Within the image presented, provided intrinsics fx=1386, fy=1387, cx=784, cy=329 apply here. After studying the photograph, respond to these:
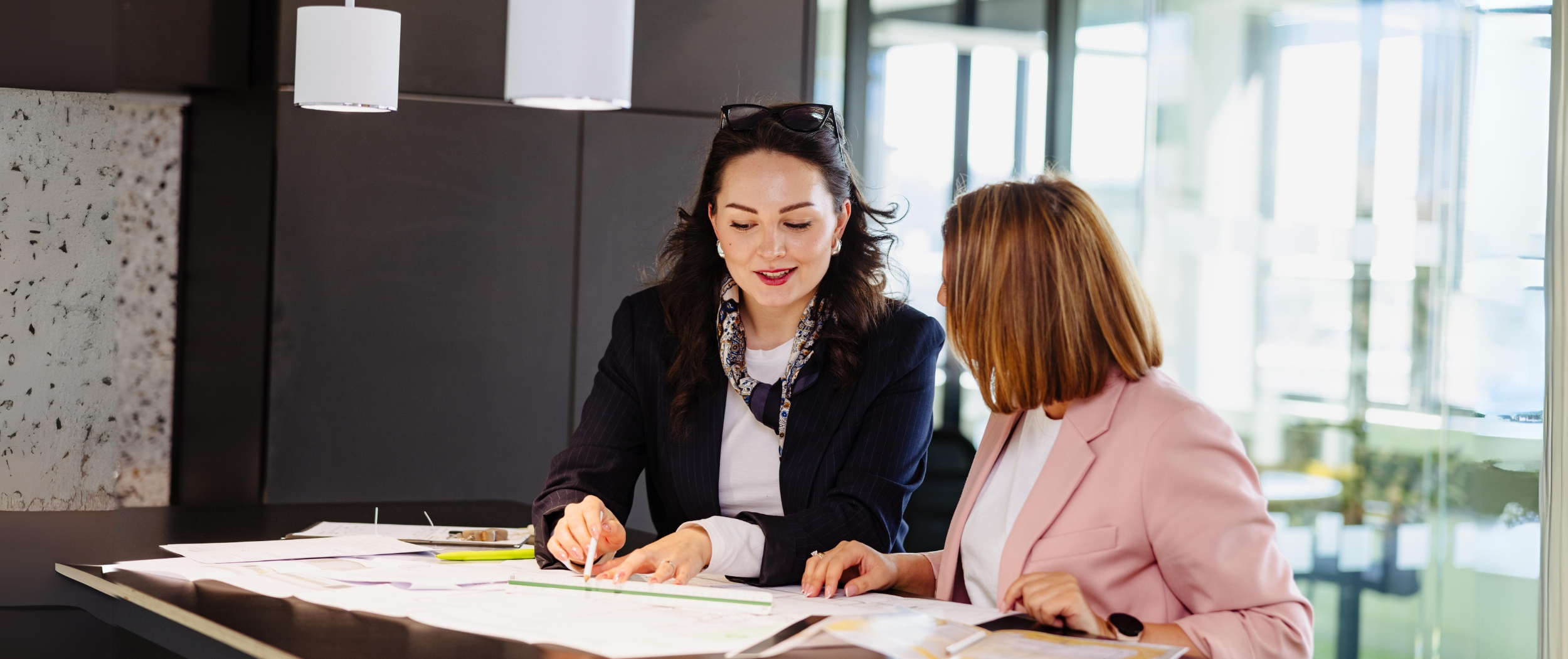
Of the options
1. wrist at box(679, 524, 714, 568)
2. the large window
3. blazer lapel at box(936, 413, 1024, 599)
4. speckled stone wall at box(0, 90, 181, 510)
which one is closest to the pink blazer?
blazer lapel at box(936, 413, 1024, 599)

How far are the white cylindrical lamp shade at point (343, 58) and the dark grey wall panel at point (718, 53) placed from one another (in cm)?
130

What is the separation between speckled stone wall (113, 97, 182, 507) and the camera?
372 cm

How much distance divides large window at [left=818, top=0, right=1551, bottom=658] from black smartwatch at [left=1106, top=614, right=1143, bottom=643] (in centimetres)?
352

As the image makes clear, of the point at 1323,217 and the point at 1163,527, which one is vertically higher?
the point at 1323,217

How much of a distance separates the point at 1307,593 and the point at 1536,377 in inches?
51.9

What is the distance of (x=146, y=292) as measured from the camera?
3760mm

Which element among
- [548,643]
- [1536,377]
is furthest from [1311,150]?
[548,643]

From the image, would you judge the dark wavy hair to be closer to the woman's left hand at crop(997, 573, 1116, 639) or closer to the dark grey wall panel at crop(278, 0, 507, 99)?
the woman's left hand at crop(997, 573, 1116, 639)

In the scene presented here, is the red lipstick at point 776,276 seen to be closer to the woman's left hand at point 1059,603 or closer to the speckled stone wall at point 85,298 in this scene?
the woman's left hand at point 1059,603

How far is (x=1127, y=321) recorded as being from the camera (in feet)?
6.34

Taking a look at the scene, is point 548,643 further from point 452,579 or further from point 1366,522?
point 1366,522

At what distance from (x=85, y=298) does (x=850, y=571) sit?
2150 mm

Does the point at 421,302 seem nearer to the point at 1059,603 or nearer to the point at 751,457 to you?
the point at 751,457

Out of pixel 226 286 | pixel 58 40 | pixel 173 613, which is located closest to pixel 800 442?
pixel 173 613
